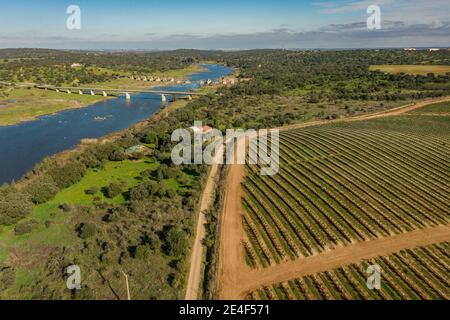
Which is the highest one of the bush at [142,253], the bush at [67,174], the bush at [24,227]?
the bush at [67,174]

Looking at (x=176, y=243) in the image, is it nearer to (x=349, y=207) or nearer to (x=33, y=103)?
(x=349, y=207)

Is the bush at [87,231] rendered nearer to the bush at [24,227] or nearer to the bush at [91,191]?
the bush at [24,227]

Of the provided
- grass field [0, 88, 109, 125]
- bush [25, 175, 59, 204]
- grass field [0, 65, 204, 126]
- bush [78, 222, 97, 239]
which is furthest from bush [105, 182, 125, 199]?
grass field [0, 88, 109, 125]

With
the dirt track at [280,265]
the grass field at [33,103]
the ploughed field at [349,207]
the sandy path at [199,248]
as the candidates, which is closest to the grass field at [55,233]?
the sandy path at [199,248]

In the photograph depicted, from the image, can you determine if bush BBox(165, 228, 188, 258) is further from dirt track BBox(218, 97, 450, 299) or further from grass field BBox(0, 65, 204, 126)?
grass field BBox(0, 65, 204, 126)

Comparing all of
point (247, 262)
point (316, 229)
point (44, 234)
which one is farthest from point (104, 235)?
point (316, 229)

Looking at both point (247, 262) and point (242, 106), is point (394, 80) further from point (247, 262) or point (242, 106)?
point (247, 262)
